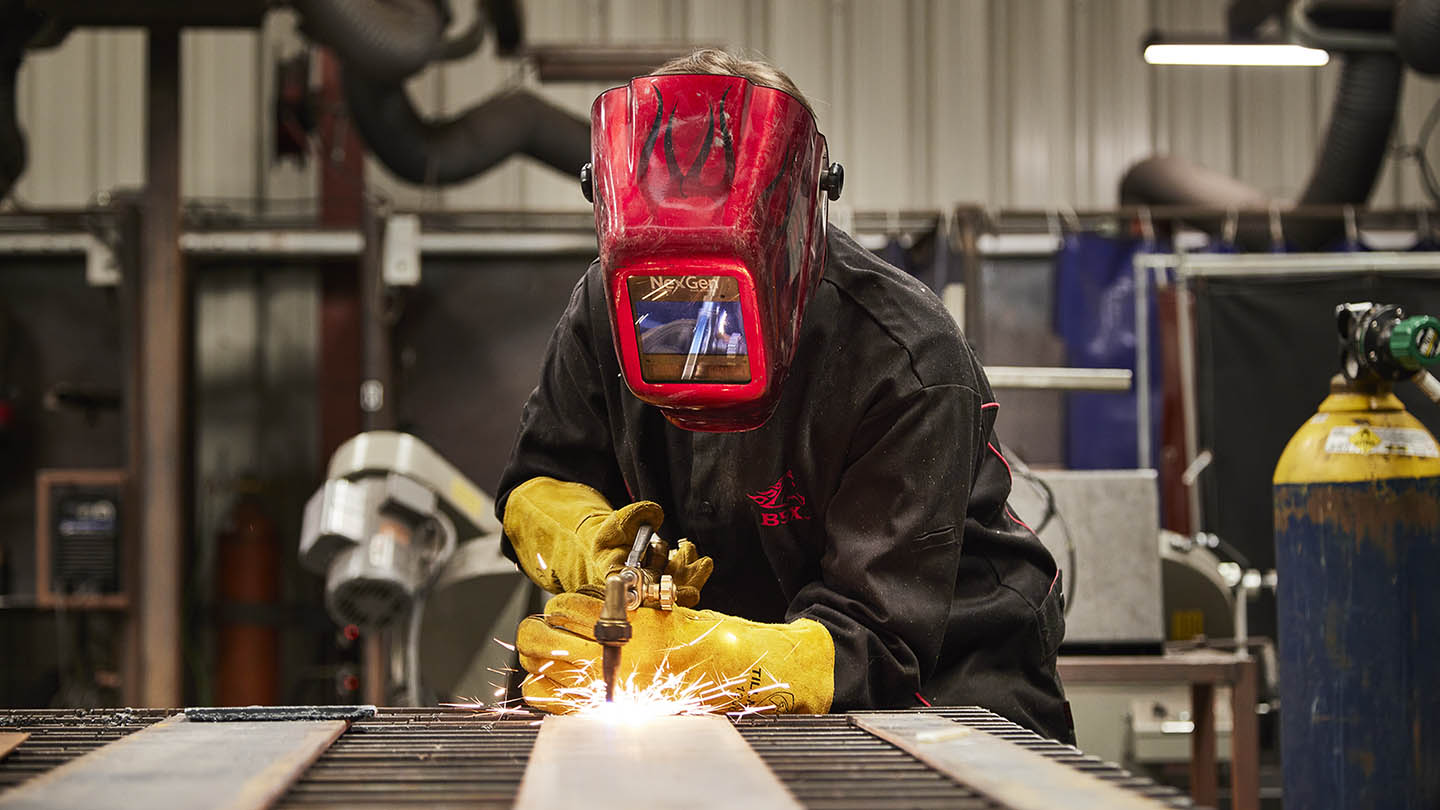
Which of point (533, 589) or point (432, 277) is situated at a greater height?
point (432, 277)

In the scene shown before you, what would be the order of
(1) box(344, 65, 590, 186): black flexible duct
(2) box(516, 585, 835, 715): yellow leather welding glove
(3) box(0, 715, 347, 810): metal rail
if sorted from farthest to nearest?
(1) box(344, 65, 590, 186): black flexible duct → (2) box(516, 585, 835, 715): yellow leather welding glove → (3) box(0, 715, 347, 810): metal rail

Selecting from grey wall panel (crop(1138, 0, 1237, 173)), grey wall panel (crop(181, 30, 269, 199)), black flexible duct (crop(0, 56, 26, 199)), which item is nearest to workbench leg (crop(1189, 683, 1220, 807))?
grey wall panel (crop(1138, 0, 1237, 173))

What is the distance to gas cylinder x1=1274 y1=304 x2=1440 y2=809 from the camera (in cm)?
235

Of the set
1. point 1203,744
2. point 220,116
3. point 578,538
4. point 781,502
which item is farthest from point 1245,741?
point 220,116

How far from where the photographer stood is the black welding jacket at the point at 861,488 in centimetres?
155

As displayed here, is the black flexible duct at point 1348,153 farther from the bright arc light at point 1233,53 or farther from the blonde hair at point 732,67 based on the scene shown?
the blonde hair at point 732,67

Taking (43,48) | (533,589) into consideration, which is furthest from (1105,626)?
(43,48)

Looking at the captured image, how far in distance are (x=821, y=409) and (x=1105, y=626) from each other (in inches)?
68.1

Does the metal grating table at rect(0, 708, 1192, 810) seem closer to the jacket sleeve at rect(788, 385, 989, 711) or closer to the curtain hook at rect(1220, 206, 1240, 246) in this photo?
the jacket sleeve at rect(788, 385, 989, 711)

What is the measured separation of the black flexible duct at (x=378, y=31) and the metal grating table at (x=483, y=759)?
3.78 m

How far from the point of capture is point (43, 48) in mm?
5285

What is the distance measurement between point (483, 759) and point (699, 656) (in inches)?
12.3

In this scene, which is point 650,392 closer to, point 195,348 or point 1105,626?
point 1105,626

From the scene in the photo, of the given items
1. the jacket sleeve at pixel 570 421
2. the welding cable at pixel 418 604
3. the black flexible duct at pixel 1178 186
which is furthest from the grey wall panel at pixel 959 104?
the jacket sleeve at pixel 570 421
